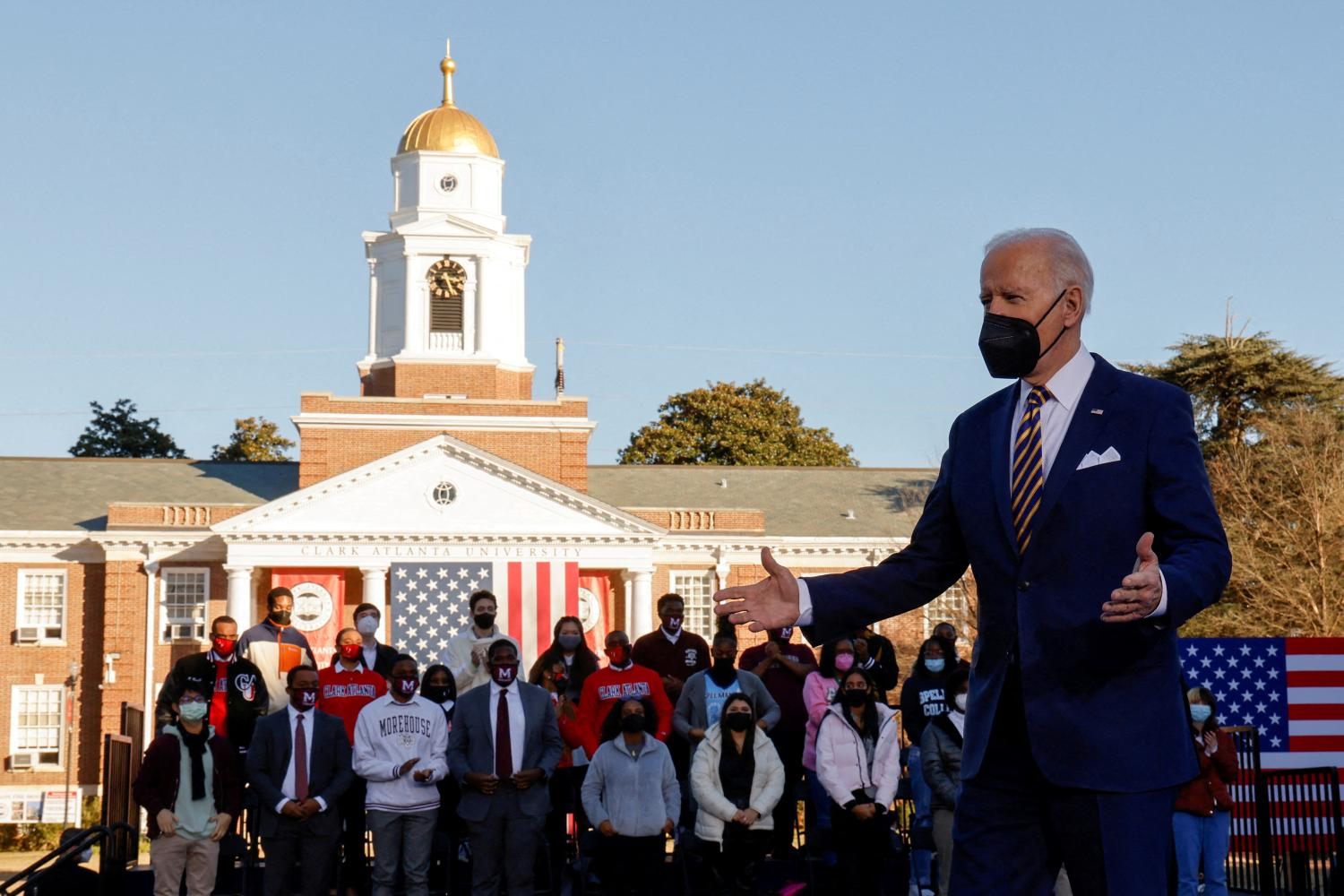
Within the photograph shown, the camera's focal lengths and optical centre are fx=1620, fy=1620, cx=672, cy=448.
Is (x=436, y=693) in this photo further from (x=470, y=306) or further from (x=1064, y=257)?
(x=470, y=306)

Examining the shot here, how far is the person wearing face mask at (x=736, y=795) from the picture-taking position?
12750 mm

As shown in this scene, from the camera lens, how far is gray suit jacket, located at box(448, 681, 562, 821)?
41.3 feet

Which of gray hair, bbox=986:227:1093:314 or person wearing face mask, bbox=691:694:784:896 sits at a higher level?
gray hair, bbox=986:227:1093:314

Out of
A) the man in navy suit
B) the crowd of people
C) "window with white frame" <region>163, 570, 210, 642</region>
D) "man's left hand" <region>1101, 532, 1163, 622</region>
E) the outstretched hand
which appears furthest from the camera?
"window with white frame" <region>163, 570, 210, 642</region>

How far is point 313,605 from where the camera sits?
4759 cm

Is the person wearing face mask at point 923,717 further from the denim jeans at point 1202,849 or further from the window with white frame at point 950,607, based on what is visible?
the window with white frame at point 950,607

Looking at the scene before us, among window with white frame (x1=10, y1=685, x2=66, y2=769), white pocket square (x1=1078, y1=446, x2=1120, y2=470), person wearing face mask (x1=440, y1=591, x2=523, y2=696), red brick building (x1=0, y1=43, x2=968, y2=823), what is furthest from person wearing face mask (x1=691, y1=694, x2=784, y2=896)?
window with white frame (x1=10, y1=685, x2=66, y2=769)

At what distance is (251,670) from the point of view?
45.0 feet

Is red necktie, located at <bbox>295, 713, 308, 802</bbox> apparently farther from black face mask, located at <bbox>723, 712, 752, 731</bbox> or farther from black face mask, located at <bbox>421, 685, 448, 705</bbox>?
black face mask, located at <bbox>723, 712, 752, 731</bbox>

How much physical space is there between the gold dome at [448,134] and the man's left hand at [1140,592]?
2180 inches

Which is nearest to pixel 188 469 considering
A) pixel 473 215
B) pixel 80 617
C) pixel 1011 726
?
pixel 80 617

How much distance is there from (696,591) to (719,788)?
4051cm

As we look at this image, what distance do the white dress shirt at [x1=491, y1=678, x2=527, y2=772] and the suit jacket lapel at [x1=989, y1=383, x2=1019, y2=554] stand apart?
8.99 m

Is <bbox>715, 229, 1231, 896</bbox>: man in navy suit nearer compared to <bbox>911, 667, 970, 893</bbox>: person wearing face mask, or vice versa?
<bbox>715, 229, 1231, 896</bbox>: man in navy suit
